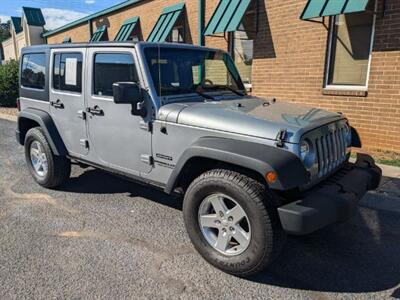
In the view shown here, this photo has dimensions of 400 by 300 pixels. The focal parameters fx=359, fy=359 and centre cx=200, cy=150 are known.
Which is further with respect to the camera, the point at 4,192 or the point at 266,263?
the point at 4,192

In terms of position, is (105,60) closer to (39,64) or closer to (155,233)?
(39,64)

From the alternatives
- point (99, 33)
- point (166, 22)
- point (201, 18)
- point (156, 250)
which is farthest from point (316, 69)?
point (99, 33)

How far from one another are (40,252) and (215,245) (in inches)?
63.8

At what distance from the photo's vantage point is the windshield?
144 inches

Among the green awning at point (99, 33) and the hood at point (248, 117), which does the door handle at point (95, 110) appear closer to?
the hood at point (248, 117)

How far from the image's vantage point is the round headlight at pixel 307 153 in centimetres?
283

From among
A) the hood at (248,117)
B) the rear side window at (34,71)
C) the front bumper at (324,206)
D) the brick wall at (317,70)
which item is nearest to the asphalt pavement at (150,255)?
the front bumper at (324,206)

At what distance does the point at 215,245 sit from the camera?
311 cm

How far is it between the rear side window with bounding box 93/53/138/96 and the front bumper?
6.67 ft

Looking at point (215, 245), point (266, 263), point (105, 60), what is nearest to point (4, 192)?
point (105, 60)

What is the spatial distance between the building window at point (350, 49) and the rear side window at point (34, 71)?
5330 mm

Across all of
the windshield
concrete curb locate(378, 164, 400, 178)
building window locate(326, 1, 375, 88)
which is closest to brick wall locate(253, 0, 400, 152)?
building window locate(326, 1, 375, 88)

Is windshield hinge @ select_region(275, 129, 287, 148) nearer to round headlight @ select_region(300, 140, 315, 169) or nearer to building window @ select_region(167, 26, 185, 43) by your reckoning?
round headlight @ select_region(300, 140, 315, 169)

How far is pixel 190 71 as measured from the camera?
396cm
